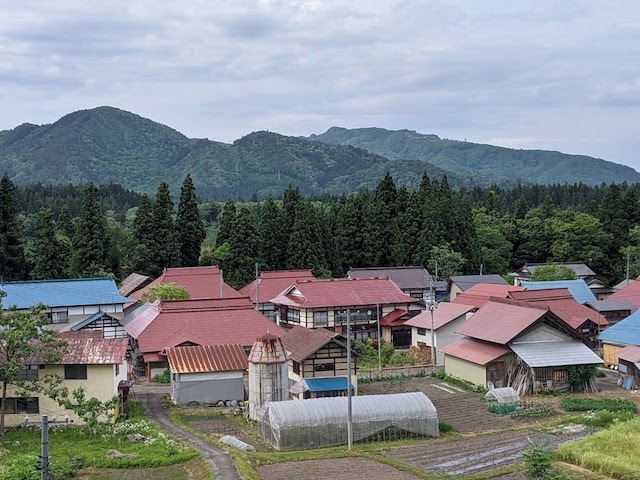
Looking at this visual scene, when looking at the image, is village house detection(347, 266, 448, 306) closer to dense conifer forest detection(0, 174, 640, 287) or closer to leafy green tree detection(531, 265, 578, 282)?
dense conifer forest detection(0, 174, 640, 287)

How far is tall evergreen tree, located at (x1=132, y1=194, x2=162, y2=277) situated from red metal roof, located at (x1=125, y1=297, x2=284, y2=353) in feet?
48.1

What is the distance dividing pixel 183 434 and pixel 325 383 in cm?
675

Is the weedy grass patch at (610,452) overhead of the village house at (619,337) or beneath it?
beneath

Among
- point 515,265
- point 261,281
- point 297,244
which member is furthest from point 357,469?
point 515,265

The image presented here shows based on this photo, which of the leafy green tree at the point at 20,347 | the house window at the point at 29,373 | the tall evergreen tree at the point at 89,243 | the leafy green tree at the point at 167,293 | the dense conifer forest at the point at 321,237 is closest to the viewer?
the leafy green tree at the point at 20,347

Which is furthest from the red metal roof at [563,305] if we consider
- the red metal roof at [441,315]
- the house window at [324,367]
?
the house window at [324,367]

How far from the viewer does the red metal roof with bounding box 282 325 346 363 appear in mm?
29984

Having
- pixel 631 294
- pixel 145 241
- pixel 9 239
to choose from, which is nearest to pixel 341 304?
pixel 145 241

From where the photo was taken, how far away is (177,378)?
29609 millimetres

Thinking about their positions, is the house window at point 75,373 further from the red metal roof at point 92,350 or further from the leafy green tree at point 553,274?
the leafy green tree at point 553,274

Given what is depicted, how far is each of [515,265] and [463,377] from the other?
38914 mm

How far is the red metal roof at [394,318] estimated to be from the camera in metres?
43.5

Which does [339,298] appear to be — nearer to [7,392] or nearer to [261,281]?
[261,281]

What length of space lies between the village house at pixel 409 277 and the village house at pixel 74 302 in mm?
18318
